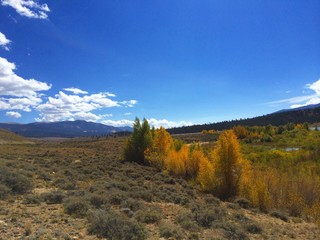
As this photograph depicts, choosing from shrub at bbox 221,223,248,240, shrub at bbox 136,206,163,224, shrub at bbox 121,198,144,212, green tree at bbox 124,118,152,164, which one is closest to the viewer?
shrub at bbox 221,223,248,240

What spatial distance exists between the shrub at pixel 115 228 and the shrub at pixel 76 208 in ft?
3.72

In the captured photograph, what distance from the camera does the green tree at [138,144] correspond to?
1531 inches

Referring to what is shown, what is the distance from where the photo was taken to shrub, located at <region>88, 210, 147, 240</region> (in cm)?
802

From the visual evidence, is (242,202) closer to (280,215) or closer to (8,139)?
(280,215)

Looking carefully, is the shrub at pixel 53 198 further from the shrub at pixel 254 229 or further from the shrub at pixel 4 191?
the shrub at pixel 254 229

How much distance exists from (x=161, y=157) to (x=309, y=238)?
73.8 ft

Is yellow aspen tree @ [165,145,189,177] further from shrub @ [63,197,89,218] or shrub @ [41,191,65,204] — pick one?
shrub @ [63,197,89,218]

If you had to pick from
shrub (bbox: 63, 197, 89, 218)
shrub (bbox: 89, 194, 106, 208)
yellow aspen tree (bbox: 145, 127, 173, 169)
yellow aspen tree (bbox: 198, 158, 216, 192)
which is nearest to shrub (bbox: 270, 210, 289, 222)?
yellow aspen tree (bbox: 198, 158, 216, 192)

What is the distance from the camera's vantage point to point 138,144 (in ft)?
129

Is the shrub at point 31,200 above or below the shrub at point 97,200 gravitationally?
above

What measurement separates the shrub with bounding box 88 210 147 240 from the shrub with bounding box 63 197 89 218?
1.13 metres

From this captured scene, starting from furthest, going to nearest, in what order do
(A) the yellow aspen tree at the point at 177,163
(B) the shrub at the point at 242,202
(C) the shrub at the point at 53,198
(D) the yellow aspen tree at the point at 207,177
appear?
1. (A) the yellow aspen tree at the point at 177,163
2. (D) the yellow aspen tree at the point at 207,177
3. (B) the shrub at the point at 242,202
4. (C) the shrub at the point at 53,198

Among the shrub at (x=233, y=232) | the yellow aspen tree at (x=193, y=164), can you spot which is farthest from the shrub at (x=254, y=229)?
the yellow aspen tree at (x=193, y=164)

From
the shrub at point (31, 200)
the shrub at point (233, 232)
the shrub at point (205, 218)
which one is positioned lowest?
the shrub at point (233, 232)
